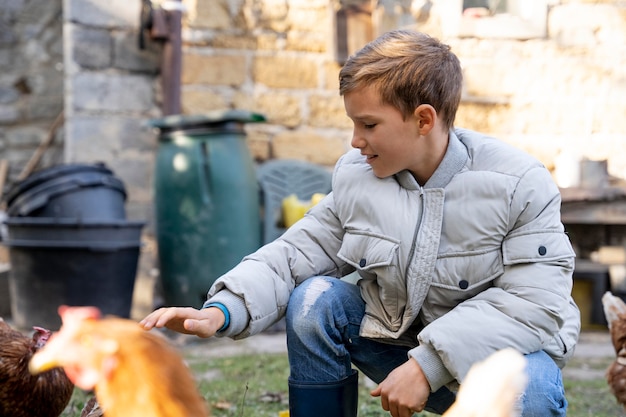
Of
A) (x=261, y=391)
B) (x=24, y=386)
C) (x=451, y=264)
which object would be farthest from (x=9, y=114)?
(x=451, y=264)

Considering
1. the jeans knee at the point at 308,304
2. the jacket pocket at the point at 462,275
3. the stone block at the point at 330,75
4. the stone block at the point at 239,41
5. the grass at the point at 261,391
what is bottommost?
the grass at the point at 261,391

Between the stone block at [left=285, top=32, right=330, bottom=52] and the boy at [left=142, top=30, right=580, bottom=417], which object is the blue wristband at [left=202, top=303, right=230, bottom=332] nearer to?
the boy at [left=142, top=30, right=580, bottom=417]

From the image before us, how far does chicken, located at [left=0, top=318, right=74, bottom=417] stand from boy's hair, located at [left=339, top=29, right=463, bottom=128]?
1.33 metres

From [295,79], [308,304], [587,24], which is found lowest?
[308,304]

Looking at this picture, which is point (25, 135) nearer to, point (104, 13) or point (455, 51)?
point (104, 13)

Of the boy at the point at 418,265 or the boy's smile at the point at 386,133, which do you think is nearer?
the boy at the point at 418,265

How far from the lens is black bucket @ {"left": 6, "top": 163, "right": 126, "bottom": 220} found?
458 centimetres

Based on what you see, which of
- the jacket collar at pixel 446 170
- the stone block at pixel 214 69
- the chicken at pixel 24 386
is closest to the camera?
the jacket collar at pixel 446 170

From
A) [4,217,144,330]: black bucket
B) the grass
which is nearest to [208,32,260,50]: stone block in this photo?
[4,217,144,330]: black bucket

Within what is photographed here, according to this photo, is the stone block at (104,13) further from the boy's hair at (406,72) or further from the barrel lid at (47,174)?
the boy's hair at (406,72)

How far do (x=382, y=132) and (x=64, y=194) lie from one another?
3.15 meters

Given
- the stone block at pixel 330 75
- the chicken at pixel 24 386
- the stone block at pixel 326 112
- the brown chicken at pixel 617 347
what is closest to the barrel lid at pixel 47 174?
the stone block at pixel 326 112

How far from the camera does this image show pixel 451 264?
6.47ft

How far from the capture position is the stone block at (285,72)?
5426 mm
